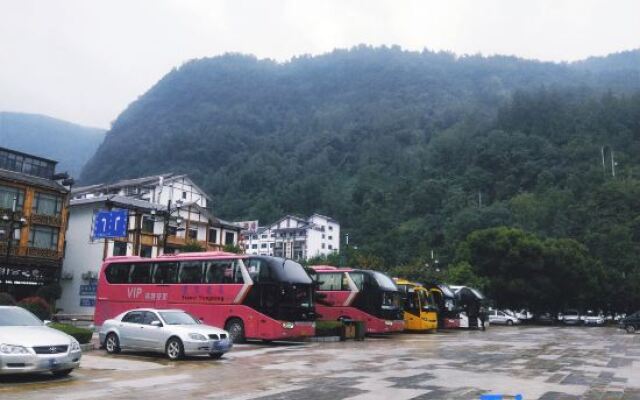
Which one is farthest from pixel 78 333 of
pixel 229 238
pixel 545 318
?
pixel 545 318

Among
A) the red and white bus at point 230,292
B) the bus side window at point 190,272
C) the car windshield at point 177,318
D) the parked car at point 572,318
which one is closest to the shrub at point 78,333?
the car windshield at point 177,318

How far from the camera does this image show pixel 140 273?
24.8 meters

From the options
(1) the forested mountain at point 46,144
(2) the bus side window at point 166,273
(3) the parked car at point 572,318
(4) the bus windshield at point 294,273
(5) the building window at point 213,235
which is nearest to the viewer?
(4) the bus windshield at point 294,273

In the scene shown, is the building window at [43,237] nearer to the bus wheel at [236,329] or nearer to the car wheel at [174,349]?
the bus wheel at [236,329]

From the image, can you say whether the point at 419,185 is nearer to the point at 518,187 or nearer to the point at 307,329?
the point at 518,187

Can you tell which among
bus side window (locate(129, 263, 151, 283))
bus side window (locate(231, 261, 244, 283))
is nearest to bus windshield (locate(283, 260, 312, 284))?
bus side window (locate(231, 261, 244, 283))

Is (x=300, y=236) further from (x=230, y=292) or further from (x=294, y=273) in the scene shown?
(x=230, y=292)

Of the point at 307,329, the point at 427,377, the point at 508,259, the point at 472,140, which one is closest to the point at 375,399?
the point at 427,377

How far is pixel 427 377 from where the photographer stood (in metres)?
12.5

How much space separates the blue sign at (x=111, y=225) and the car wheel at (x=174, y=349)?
527 inches

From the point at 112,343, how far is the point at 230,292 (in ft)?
18.2

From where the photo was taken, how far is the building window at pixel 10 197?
43469 millimetres

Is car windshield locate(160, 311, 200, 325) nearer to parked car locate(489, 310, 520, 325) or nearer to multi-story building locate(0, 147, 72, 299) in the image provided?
multi-story building locate(0, 147, 72, 299)

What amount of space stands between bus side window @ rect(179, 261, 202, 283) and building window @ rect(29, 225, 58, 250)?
27.7 meters
